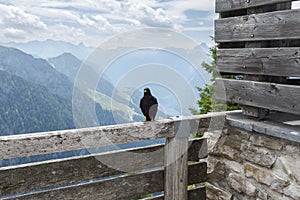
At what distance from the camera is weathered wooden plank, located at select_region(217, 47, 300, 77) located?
5.77 ft

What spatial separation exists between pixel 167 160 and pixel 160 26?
0.94 metres

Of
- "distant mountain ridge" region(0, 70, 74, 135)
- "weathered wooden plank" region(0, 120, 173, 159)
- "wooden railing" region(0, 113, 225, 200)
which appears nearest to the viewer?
"weathered wooden plank" region(0, 120, 173, 159)

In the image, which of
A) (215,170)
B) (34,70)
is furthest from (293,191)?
(34,70)

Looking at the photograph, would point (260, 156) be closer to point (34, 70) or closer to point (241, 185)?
point (241, 185)

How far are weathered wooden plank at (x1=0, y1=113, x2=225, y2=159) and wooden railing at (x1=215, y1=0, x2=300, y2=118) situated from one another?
375 millimetres

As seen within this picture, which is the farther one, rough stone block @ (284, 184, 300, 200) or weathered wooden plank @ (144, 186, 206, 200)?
weathered wooden plank @ (144, 186, 206, 200)

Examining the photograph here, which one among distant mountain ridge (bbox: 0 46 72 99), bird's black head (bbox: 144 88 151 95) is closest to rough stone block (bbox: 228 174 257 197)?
bird's black head (bbox: 144 88 151 95)

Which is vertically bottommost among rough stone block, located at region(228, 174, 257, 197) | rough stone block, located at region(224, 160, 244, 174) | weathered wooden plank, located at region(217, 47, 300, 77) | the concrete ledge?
rough stone block, located at region(228, 174, 257, 197)

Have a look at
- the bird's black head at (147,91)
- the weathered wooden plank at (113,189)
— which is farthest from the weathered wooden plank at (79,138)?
the weathered wooden plank at (113,189)

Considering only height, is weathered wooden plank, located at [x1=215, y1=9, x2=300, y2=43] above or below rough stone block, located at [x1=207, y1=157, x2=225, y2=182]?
above

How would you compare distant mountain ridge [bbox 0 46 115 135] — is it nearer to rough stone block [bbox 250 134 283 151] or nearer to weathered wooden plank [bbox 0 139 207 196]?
weathered wooden plank [bbox 0 139 207 196]

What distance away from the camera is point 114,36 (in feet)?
6.04

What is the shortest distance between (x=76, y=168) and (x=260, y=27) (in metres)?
1.49

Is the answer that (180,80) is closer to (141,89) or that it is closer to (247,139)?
(141,89)
